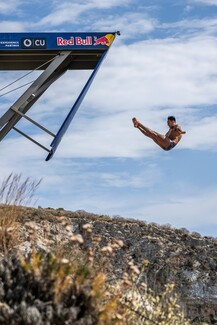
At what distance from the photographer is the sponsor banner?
13.6 meters

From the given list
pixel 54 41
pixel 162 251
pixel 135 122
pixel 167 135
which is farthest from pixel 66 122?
pixel 162 251

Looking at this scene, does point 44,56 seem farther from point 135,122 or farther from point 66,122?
point 135,122

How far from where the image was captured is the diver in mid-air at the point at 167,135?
11.8 m

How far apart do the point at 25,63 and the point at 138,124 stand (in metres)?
3.41

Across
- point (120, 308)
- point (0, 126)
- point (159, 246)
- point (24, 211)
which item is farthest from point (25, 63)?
point (120, 308)

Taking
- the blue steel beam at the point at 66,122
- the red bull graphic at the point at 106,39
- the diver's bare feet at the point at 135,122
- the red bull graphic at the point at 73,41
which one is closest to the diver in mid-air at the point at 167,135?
the diver's bare feet at the point at 135,122

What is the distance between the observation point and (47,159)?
12.8 meters

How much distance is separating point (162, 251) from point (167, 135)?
2956 millimetres

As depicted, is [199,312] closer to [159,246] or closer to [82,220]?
[159,246]

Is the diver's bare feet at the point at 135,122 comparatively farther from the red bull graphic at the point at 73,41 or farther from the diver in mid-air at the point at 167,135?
the red bull graphic at the point at 73,41

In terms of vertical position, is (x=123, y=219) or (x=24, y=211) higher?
(x=123, y=219)

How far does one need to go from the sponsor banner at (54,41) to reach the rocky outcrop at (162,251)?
3.07 meters

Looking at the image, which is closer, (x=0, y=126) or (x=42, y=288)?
(x=42, y=288)

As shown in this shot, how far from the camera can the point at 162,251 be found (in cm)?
1407
